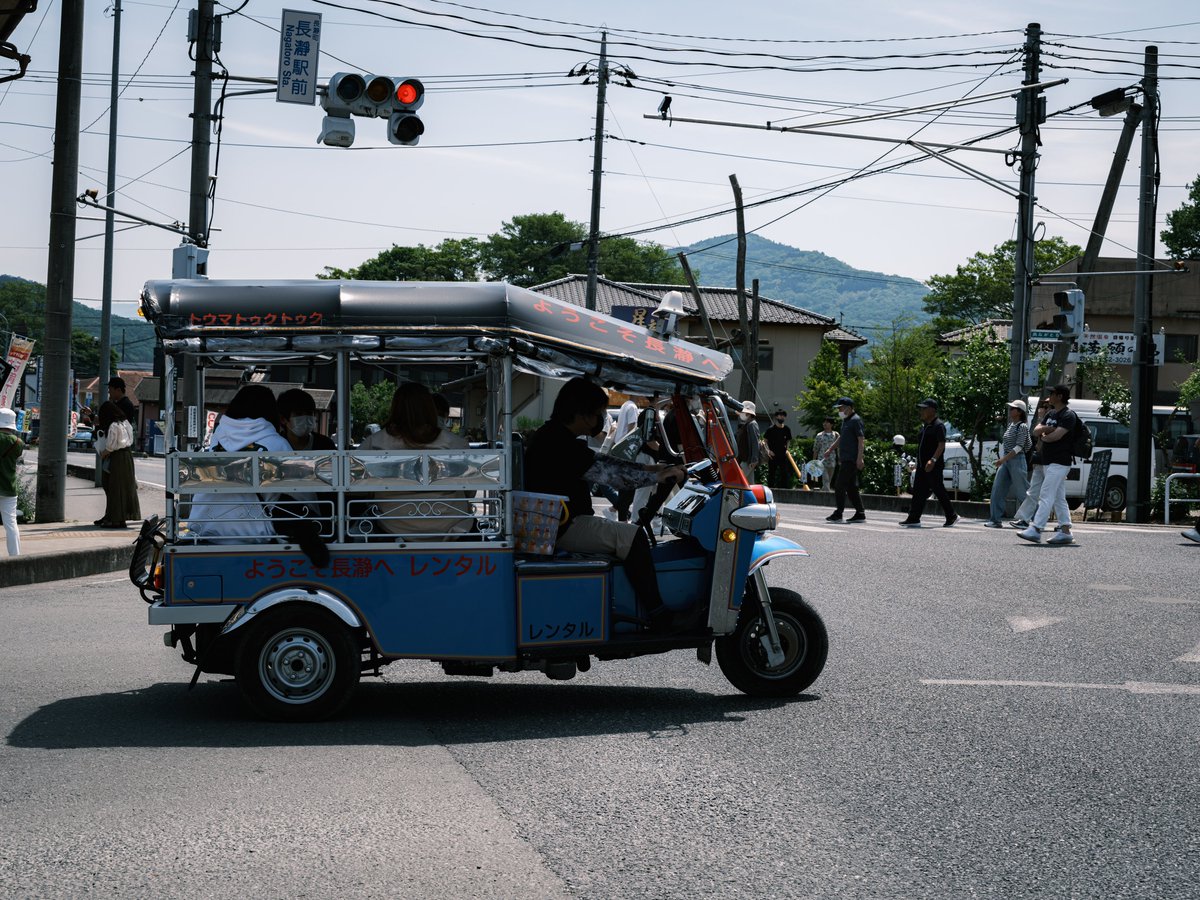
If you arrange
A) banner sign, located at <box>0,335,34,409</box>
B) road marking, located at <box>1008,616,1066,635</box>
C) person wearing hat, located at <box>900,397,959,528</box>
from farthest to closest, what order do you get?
banner sign, located at <box>0,335,34,409</box>
person wearing hat, located at <box>900,397,959,528</box>
road marking, located at <box>1008,616,1066,635</box>

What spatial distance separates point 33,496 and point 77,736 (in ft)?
49.5

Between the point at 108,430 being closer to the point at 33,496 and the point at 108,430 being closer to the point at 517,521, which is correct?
the point at 33,496

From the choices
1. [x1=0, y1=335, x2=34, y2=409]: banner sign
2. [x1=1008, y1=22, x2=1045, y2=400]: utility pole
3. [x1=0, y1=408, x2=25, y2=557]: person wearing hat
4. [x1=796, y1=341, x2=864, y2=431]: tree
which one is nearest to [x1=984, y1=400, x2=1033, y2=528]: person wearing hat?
[x1=1008, y1=22, x2=1045, y2=400]: utility pole

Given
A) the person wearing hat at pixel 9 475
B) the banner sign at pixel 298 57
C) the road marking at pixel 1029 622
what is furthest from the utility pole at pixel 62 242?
the road marking at pixel 1029 622

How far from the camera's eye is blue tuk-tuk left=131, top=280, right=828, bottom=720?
676 cm

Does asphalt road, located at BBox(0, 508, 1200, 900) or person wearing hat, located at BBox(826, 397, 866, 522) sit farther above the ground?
person wearing hat, located at BBox(826, 397, 866, 522)

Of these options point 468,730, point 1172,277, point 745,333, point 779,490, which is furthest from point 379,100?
point 1172,277

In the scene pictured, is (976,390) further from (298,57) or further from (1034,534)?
(298,57)

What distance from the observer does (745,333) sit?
139 feet

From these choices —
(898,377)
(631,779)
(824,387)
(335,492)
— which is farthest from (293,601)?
(898,377)

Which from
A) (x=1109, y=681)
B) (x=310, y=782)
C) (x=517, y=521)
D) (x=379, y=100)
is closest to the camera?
(x=310, y=782)

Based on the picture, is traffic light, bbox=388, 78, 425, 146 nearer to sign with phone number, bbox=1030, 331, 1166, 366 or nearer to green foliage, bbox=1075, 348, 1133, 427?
sign with phone number, bbox=1030, 331, 1166, 366

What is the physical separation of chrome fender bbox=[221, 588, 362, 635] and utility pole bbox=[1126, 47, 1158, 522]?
69.6ft

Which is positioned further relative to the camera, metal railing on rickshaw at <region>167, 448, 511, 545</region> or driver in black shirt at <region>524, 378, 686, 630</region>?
driver in black shirt at <region>524, 378, 686, 630</region>
